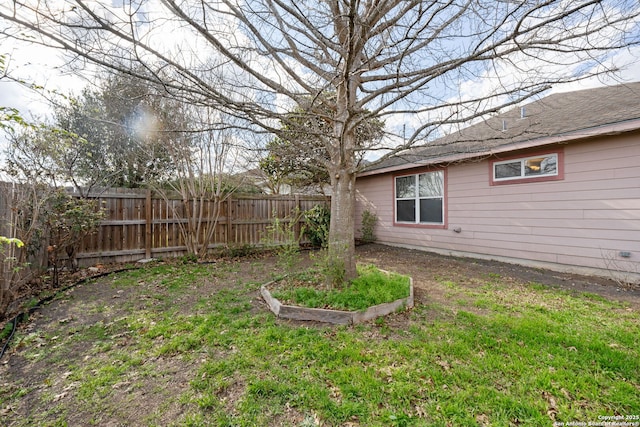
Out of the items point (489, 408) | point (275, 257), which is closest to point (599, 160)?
point (489, 408)

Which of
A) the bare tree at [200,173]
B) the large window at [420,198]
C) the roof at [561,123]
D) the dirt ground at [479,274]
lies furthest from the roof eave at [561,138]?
the bare tree at [200,173]

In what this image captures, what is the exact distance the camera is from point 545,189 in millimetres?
5422

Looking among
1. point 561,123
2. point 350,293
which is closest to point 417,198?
point 561,123

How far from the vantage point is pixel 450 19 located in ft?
10.4

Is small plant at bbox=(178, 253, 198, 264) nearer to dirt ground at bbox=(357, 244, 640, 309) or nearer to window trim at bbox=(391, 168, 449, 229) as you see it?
dirt ground at bbox=(357, 244, 640, 309)

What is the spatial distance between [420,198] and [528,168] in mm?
2721

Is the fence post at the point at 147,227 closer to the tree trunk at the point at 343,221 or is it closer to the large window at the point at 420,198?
the tree trunk at the point at 343,221

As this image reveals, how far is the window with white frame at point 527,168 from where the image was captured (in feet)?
17.6

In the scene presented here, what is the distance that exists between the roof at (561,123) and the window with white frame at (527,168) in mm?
481

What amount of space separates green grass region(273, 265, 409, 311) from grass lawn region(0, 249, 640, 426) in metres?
0.30

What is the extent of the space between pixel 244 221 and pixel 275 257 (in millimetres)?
1586

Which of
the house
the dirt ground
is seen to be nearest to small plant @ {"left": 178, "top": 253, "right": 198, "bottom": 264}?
the dirt ground

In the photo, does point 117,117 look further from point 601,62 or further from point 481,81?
point 601,62

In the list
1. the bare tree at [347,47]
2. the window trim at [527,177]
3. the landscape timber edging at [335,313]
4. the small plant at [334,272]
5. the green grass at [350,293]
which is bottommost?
the landscape timber edging at [335,313]
